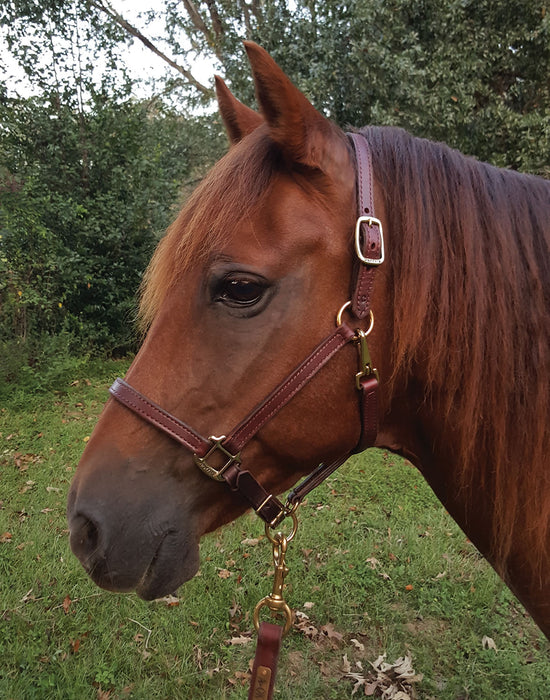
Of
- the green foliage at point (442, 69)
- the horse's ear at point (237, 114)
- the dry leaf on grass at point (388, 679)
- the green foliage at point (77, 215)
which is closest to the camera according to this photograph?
the horse's ear at point (237, 114)

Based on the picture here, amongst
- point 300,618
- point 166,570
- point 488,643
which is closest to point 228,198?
point 166,570

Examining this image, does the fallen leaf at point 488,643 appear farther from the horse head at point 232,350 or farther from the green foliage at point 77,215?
the green foliage at point 77,215

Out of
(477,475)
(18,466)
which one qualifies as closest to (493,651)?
(477,475)

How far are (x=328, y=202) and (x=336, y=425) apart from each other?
0.59 metres

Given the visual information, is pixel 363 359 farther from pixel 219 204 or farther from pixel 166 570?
pixel 166 570

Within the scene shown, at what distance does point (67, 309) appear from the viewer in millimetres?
8109

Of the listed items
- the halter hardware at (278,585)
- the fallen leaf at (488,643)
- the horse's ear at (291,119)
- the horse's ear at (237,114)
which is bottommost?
the fallen leaf at (488,643)

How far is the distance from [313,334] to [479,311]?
447 mm

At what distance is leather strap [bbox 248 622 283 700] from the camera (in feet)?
4.19

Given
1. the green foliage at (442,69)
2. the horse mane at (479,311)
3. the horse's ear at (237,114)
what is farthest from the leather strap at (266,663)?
the green foliage at (442,69)

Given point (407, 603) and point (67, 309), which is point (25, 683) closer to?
point (407, 603)

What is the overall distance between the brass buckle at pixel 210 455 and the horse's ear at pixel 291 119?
0.75 m

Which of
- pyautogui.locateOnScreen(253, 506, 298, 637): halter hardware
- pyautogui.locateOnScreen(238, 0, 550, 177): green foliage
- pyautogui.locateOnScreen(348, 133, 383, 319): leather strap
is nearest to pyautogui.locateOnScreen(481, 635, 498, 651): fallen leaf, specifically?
pyautogui.locateOnScreen(253, 506, 298, 637): halter hardware

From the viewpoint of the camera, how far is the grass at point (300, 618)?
265 cm
